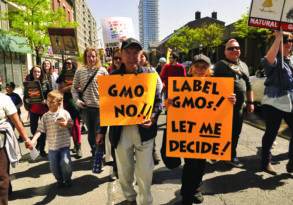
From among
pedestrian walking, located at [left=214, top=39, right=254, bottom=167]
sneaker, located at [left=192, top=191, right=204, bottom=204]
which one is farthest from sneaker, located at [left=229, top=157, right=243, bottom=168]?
sneaker, located at [left=192, top=191, right=204, bottom=204]

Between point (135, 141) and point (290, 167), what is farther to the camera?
point (290, 167)

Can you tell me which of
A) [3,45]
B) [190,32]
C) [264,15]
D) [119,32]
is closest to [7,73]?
[3,45]

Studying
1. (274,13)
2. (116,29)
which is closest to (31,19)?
(116,29)

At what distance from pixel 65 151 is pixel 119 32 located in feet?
16.6

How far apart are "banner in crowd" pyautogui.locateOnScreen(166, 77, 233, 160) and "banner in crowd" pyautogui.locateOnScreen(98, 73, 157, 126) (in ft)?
1.01

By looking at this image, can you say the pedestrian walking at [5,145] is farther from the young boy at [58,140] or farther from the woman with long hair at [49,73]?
the woman with long hair at [49,73]

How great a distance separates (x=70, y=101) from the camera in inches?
257

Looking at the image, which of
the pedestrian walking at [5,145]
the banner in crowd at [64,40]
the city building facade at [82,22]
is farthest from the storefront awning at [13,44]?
the city building facade at [82,22]

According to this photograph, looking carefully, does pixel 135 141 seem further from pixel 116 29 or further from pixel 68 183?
pixel 116 29

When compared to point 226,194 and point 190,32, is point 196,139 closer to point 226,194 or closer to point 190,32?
point 226,194

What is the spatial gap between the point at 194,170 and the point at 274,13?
104 inches

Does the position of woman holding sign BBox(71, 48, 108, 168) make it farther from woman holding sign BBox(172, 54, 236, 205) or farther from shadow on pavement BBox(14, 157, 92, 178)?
woman holding sign BBox(172, 54, 236, 205)

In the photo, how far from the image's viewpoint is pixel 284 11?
191 inches

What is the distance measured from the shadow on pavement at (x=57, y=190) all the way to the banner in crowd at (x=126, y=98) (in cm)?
157
